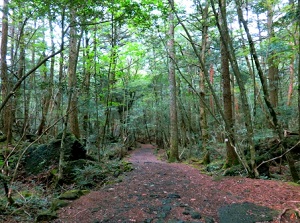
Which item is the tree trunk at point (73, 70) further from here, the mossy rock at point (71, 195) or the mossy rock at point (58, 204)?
the mossy rock at point (58, 204)

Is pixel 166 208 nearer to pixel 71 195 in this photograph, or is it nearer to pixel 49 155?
pixel 71 195

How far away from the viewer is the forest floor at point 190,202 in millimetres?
3766

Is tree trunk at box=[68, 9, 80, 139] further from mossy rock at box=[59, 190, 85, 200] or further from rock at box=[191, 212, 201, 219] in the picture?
rock at box=[191, 212, 201, 219]

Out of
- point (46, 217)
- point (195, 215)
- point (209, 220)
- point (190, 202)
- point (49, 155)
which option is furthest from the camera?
point (49, 155)

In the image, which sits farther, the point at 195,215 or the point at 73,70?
the point at 73,70

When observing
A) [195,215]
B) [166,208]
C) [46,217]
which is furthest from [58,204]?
[195,215]

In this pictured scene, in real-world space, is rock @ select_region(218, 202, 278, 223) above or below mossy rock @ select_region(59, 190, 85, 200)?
above

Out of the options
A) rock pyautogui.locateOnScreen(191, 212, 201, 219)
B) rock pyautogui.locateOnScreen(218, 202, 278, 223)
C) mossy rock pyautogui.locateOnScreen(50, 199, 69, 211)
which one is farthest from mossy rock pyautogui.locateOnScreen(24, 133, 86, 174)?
rock pyautogui.locateOnScreen(218, 202, 278, 223)

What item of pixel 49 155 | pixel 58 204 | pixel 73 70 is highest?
pixel 73 70

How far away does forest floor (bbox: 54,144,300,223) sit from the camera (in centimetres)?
377

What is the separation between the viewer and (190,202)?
4.51 m

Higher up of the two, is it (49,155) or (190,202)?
(49,155)

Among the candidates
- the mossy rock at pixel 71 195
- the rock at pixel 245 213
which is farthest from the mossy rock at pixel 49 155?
the rock at pixel 245 213

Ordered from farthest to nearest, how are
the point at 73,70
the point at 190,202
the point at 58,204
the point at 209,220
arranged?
the point at 73,70, the point at 58,204, the point at 190,202, the point at 209,220
